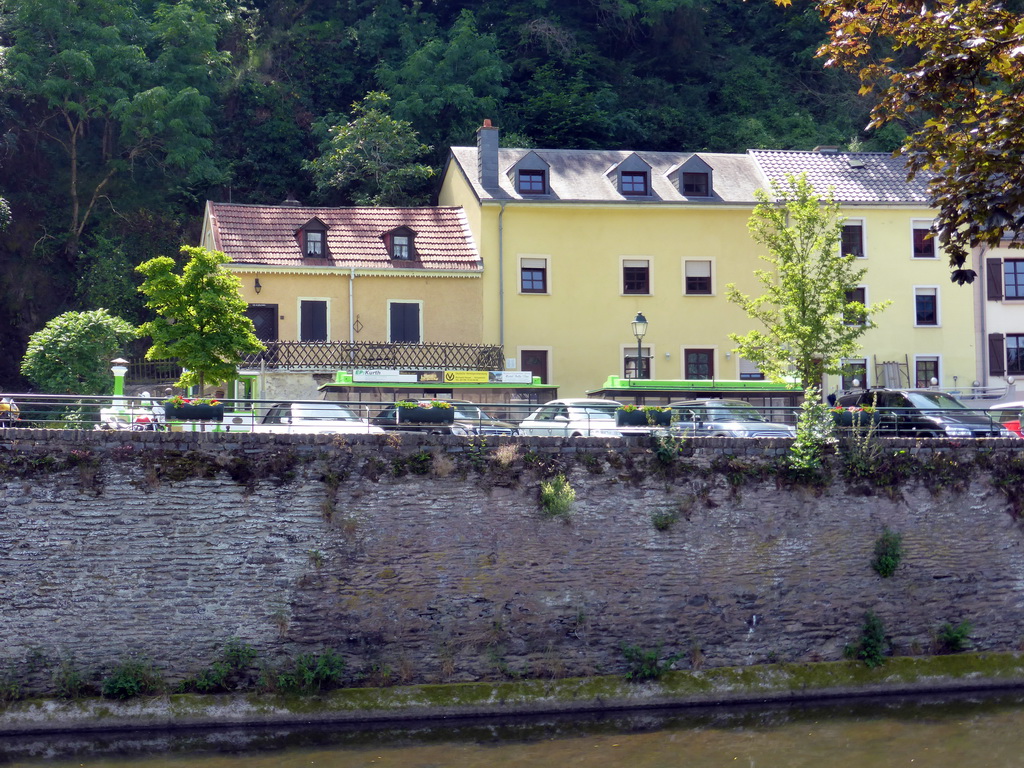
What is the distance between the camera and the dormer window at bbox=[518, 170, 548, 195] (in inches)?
1296

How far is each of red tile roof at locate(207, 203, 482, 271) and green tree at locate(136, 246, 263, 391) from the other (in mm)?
7502

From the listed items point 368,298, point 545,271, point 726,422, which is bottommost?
point 726,422

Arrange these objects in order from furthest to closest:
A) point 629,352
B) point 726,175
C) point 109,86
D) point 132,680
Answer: point 109,86
point 726,175
point 629,352
point 132,680

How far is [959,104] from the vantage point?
11.9 m

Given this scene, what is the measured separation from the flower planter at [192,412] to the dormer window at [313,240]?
Answer: 47.1 ft

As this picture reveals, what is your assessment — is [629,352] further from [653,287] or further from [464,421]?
[464,421]

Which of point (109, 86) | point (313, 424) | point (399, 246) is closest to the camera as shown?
point (313, 424)

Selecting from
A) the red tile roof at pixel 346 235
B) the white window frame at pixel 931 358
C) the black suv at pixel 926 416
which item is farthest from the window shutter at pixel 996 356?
the red tile roof at pixel 346 235

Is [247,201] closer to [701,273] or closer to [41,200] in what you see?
[41,200]

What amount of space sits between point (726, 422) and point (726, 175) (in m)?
15.4

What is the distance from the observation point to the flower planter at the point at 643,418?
19.3 meters

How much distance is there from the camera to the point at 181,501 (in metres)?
17.2

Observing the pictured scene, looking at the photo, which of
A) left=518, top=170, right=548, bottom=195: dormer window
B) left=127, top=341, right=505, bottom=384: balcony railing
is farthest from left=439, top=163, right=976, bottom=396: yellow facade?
left=127, top=341, right=505, bottom=384: balcony railing

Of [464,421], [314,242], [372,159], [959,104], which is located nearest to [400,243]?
[314,242]
